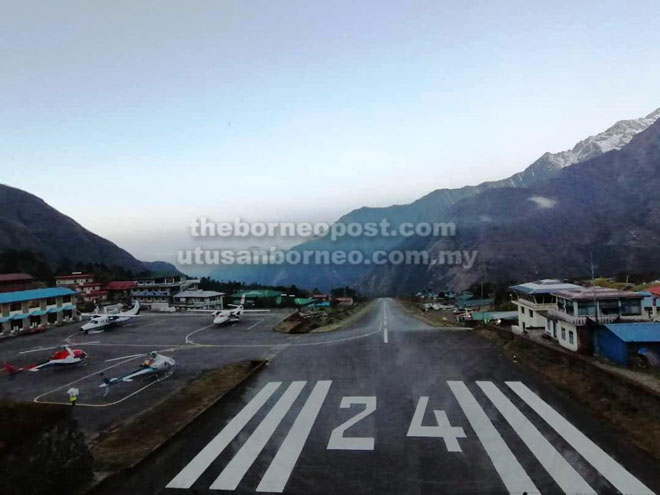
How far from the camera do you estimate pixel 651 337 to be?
92.6ft

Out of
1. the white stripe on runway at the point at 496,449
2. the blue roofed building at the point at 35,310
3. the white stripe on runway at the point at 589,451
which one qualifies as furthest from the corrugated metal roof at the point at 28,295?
the white stripe on runway at the point at 589,451

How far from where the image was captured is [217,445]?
1917 cm

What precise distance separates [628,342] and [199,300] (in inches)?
3504

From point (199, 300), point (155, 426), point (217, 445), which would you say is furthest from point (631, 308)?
point (199, 300)

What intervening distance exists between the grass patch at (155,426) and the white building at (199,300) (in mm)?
70159

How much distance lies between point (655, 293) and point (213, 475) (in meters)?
66.3

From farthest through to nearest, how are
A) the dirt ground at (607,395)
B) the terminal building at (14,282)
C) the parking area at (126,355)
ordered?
the terminal building at (14,282)
the parking area at (126,355)
the dirt ground at (607,395)

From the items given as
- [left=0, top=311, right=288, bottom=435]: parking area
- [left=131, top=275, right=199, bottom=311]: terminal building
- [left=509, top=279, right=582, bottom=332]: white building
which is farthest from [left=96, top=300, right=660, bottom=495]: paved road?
[left=131, top=275, right=199, bottom=311]: terminal building

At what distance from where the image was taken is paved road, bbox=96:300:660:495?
15.8 meters

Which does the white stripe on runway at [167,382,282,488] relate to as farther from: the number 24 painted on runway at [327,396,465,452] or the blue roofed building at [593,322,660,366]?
the blue roofed building at [593,322,660,366]

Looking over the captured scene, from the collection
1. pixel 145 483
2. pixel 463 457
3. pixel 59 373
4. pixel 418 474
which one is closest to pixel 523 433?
pixel 463 457

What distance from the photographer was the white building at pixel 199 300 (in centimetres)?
9862

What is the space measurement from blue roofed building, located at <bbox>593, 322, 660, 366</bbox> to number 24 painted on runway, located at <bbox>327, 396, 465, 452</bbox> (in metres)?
14.9

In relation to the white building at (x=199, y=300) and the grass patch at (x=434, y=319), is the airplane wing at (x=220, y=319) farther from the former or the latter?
the white building at (x=199, y=300)
